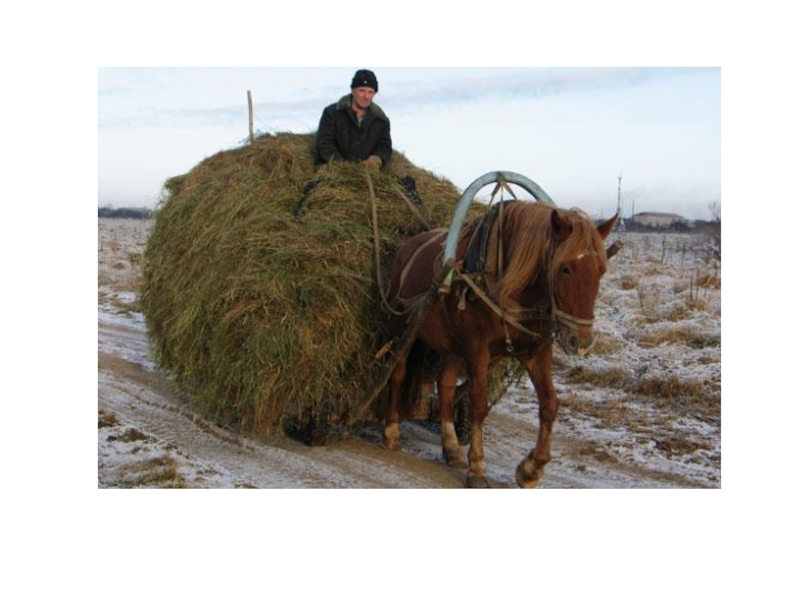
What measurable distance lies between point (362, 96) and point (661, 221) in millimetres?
15184

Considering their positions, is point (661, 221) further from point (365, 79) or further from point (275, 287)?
point (275, 287)

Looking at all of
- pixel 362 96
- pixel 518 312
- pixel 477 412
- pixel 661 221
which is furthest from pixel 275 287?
pixel 661 221

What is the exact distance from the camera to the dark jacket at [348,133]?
703cm

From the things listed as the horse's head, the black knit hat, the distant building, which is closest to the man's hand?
the black knit hat

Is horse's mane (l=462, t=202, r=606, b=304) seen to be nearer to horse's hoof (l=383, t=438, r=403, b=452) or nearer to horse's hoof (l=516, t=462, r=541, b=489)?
horse's hoof (l=516, t=462, r=541, b=489)

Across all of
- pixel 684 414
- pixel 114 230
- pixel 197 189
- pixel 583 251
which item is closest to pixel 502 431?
pixel 684 414

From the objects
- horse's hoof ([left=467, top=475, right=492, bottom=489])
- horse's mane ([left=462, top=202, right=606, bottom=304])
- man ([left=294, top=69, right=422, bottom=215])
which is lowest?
horse's hoof ([left=467, top=475, right=492, bottom=489])

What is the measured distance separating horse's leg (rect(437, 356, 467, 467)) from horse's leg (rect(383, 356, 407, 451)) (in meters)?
0.48

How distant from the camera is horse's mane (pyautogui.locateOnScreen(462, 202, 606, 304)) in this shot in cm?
451

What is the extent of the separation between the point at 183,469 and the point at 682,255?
13.8m

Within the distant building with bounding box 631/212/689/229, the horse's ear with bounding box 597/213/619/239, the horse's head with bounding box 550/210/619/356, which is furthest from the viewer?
the distant building with bounding box 631/212/689/229

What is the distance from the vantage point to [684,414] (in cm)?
725

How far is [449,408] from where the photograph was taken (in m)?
6.00

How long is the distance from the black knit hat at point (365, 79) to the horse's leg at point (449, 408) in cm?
263
